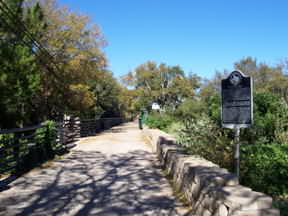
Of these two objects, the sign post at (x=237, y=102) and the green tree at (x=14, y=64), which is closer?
the sign post at (x=237, y=102)

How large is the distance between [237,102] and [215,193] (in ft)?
4.87

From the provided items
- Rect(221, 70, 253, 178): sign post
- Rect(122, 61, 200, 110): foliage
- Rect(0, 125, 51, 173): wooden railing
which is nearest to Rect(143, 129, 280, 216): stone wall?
Rect(221, 70, 253, 178): sign post

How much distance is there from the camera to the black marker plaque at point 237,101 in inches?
157

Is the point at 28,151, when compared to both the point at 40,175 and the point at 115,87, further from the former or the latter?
the point at 115,87

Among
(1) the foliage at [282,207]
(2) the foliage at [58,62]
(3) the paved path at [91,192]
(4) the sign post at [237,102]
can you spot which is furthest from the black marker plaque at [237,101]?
(2) the foliage at [58,62]

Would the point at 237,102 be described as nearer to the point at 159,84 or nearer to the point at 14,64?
the point at 14,64

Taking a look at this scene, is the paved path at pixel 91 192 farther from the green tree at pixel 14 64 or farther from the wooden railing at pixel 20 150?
the green tree at pixel 14 64

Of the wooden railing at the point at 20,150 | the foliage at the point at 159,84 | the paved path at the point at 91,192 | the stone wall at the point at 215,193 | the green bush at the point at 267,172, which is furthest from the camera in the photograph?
the foliage at the point at 159,84

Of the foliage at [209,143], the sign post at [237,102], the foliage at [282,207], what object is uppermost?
the sign post at [237,102]

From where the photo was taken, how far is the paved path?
4359mm

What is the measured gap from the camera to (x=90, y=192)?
5281mm

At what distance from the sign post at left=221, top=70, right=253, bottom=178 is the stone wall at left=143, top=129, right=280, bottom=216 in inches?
21.2

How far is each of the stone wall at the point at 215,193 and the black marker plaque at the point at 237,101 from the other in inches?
32.4

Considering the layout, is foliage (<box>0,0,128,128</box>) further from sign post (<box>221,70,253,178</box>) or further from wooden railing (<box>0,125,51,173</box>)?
sign post (<box>221,70,253,178</box>)
